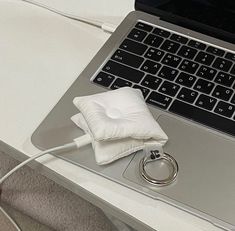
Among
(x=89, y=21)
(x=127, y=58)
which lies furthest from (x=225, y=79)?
(x=89, y=21)

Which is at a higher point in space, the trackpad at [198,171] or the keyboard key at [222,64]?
the keyboard key at [222,64]

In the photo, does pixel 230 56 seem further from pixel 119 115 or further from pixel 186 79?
pixel 119 115

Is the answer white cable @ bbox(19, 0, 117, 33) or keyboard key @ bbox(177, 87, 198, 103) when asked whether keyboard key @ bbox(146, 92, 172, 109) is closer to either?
keyboard key @ bbox(177, 87, 198, 103)

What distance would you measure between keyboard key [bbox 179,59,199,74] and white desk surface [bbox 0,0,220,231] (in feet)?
0.42

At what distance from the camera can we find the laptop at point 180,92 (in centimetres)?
54

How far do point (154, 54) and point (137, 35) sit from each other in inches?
1.6

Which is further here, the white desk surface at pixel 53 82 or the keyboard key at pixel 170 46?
the keyboard key at pixel 170 46

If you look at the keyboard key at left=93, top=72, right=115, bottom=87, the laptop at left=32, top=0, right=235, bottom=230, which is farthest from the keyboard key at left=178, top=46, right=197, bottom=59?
the keyboard key at left=93, top=72, right=115, bottom=87

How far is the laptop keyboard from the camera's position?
24.4 inches

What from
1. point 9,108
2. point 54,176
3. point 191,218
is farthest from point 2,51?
point 191,218

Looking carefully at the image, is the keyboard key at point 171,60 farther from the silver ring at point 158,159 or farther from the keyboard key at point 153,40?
the silver ring at point 158,159

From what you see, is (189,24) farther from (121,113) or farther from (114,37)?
(121,113)

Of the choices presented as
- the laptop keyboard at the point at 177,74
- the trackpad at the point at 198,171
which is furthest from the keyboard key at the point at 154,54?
the trackpad at the point at 198,171

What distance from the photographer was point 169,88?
0.64m
